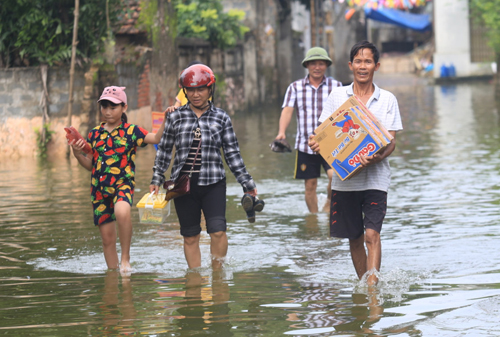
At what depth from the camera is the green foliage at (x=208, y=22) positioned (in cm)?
2288

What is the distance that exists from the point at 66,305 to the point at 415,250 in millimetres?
3054

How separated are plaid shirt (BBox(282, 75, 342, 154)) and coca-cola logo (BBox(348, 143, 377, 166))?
3.17 m

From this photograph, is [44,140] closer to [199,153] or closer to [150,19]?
[150,19]

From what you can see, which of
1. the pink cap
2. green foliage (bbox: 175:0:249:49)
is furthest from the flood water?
green foliage (bbox: 175:0:249:49)

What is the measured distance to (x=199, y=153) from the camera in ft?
19.9

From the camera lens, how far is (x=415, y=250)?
23.2 feet

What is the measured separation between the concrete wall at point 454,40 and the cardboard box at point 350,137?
3532 centimetres

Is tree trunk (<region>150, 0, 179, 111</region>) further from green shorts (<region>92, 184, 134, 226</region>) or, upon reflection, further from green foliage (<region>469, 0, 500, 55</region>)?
green foliage (<region>469, 0, 500, 55</region>)

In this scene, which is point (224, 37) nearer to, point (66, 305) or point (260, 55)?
point (260, 55)

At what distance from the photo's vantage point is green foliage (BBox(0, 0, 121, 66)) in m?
14.0

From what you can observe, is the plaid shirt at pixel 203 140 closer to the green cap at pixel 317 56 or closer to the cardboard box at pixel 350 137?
the cardboard box at pixel 350 137

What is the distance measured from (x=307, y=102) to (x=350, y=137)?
321 cm

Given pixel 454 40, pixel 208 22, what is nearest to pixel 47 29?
pixel 208 22

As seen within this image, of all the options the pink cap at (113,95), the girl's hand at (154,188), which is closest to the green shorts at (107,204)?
the girl's hand at (154,188)
